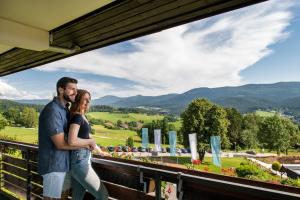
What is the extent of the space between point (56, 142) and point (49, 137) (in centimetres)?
7

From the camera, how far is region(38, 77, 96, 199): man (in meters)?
1.94

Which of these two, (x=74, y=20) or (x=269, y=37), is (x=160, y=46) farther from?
(x=74, y=20)

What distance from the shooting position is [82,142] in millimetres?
1966

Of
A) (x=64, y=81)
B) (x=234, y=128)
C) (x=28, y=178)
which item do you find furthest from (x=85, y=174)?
(x=234, y=128)

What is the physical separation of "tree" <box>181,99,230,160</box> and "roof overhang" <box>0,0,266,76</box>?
42.4 meters

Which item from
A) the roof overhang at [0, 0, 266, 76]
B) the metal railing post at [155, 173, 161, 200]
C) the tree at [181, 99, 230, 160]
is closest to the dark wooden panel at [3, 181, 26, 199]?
the roof overhang at [0, 0, 266, 76]

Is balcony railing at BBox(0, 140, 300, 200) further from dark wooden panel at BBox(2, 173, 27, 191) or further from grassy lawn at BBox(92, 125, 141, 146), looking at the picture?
grassy lawn at BBox(92, 125, 141, 146)

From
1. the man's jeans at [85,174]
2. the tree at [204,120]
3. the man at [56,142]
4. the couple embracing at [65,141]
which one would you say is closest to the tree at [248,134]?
the tree at [204,120]

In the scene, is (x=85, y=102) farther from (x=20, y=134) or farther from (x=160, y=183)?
(x=20, y=134)

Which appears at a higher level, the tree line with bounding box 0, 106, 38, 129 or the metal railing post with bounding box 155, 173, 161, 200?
the tree line with bounding box 0, 106, 38, 129

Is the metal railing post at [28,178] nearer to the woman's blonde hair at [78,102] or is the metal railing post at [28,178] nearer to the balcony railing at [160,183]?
the balcony railing at [160,183]

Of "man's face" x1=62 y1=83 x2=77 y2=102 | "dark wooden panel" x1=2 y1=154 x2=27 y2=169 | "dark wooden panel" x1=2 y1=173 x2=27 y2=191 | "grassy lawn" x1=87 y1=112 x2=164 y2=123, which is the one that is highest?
"grassy lawn" x1=87 y1=112 x2=164 y2=123

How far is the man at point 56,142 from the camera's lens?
76.3 inches

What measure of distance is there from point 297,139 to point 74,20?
75018 millimetres
